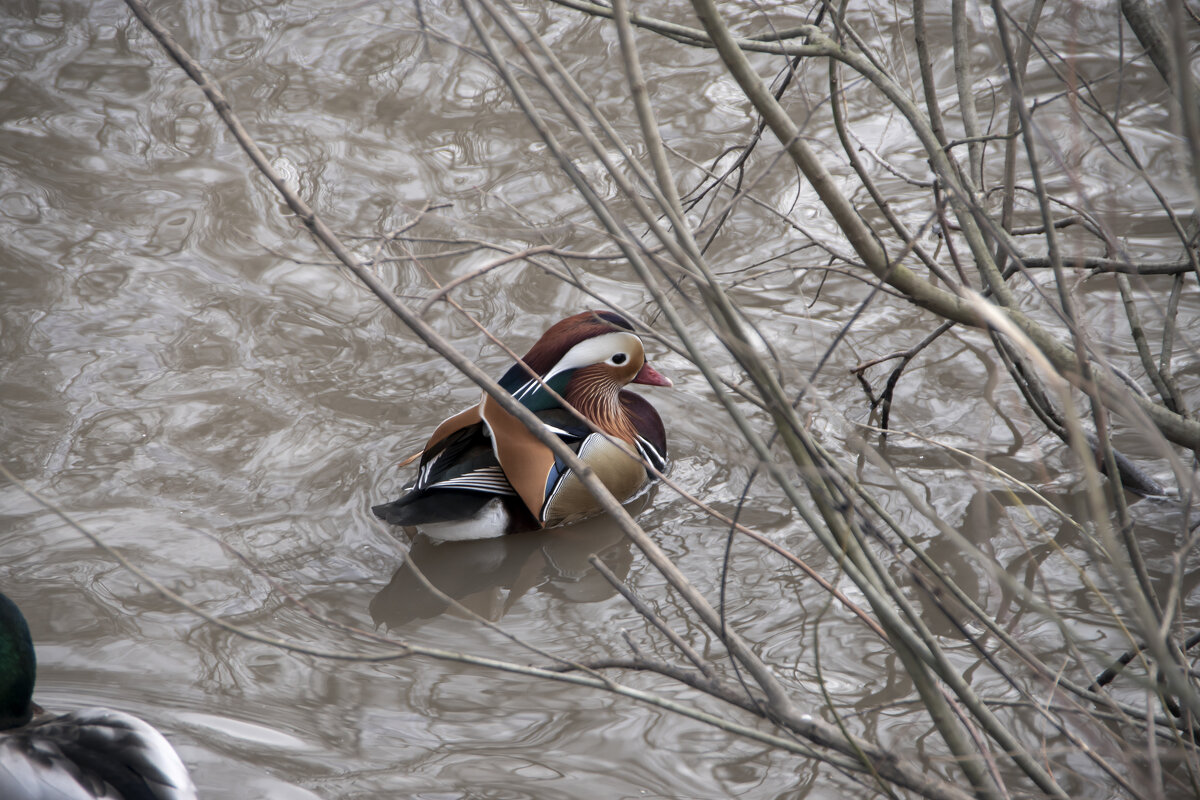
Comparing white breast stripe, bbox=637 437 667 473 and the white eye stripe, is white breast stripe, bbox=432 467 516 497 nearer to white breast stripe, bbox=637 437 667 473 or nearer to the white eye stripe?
the white eye stripe

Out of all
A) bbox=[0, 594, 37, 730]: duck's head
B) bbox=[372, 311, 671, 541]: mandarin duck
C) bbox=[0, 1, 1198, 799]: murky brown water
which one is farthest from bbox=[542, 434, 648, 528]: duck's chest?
bbox=[0, 594, 37, 730]: duck's head

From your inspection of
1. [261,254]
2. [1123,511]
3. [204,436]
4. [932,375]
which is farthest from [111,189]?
[1123,511]

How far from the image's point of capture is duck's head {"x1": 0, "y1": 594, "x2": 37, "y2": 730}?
2410mm

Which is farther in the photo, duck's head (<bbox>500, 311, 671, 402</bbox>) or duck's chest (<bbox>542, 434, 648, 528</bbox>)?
duck's head (<bbox>500, 311, 671, 402</bbox>)

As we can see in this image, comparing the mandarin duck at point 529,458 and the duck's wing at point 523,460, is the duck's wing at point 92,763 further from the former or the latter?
the duck's wing at point 523,460

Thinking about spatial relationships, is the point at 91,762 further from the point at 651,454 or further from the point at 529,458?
the point at 651,454

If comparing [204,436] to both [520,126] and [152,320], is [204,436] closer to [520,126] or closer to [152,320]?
[152,320]

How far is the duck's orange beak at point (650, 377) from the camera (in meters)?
3.91

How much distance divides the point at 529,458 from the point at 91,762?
64.3 inches

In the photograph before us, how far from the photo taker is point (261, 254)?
4602mm

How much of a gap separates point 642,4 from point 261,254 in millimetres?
2889

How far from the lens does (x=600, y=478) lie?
3605mm

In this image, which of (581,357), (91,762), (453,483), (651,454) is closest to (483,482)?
(453,483)

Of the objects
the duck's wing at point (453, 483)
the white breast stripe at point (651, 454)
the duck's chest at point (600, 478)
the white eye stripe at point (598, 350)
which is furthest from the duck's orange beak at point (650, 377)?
the duck's wing at point (453, 483)
